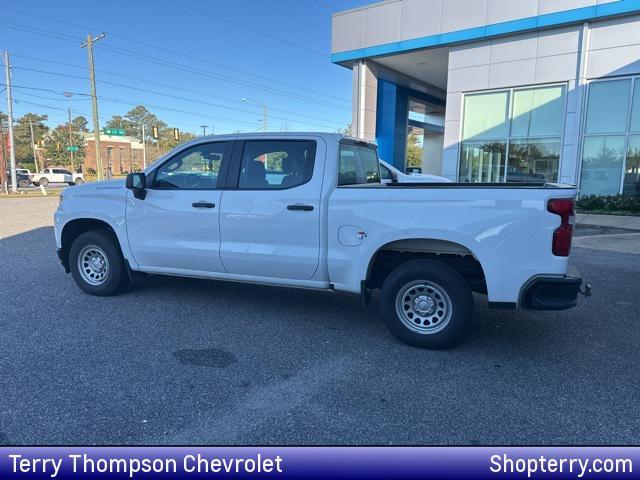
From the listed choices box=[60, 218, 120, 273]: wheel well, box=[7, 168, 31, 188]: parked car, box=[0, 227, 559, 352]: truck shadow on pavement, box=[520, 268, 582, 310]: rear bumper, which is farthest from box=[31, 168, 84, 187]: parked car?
box=[520, 268, 582, 310]: rear bumper

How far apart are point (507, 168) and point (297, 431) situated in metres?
16.6

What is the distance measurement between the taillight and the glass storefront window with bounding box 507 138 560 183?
13.6 m

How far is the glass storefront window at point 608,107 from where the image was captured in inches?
586

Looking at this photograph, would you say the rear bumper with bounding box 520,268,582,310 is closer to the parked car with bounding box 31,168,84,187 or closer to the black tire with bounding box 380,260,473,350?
the black tire with bounding box 380,260,473,350

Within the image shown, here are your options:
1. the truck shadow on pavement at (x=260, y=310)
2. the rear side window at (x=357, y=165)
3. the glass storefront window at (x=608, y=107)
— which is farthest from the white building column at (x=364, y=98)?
the truck shadow on pavement at (x=260, y=310)

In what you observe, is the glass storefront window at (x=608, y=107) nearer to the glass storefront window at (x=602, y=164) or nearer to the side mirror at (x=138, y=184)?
the glass storefront window at (x=602, y=164)

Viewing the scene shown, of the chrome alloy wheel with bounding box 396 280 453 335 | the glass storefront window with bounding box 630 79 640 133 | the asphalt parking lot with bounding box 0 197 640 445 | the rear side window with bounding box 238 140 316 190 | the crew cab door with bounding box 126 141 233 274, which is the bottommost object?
the asphalt parking lot with bounding box 0 197 640 445

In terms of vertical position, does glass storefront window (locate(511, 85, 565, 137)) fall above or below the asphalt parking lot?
above

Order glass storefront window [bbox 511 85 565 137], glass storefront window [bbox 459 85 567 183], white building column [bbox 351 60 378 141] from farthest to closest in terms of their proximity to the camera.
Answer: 1. white building column [bbox 351 60 378 141]
2. glass storefront window [bbox 459 85 567 183]
3. glass storefront window [bbox 511 85 565 137]

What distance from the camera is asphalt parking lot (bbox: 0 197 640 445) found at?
298 cm

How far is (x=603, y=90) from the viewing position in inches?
596

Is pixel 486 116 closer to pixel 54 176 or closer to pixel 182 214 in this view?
pixel 182 214

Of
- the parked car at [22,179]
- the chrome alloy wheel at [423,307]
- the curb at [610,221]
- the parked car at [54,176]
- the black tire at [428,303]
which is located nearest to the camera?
the black tire at [428,303]

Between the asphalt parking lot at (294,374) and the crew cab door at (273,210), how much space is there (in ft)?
2.23
